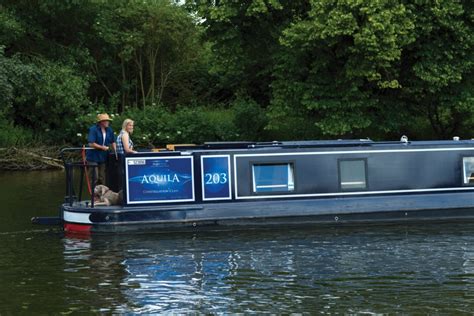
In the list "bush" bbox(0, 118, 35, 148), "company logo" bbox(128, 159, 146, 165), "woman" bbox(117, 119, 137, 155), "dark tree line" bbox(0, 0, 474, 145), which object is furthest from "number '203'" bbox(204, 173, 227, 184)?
"bush" bbox(0, 118, 35, 148)

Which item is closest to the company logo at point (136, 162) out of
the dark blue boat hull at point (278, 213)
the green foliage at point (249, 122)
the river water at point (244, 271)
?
the dark blue boat hull at point (278, 213)

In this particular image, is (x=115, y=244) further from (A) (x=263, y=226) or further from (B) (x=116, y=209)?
(A) (x=263, y=226)

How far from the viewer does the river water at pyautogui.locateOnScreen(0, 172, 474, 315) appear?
11180mm

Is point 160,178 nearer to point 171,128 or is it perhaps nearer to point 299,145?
point 299,145

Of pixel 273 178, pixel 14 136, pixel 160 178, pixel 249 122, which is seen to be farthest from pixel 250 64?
pixel 160 178

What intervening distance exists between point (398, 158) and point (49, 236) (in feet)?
23.7

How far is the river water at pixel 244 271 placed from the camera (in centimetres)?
1118

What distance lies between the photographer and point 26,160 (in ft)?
102

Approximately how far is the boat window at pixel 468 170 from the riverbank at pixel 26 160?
17521 millimetres

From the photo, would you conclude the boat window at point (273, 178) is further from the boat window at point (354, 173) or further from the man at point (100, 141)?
the man at point (100, 141)

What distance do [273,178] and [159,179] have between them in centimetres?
231

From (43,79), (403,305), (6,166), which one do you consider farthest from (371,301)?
(43,79)

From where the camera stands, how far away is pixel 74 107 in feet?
113

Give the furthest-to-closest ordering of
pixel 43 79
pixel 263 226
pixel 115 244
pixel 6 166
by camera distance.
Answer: pixel 43 79
pixel 6 166
pixel 263 226
pixel 115 244
